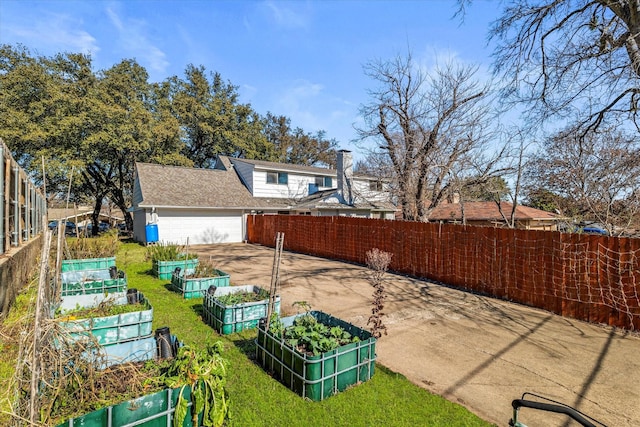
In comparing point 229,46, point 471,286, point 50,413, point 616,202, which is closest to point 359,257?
point 471,286

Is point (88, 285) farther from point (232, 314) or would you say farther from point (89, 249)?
point (89, 249)

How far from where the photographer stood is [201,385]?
2.65 m

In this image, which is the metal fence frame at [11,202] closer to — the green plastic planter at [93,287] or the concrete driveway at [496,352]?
the green plastic planter at [93,287]

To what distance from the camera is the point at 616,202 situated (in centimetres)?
853

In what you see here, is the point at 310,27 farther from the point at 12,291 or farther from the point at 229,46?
the point at 12,291

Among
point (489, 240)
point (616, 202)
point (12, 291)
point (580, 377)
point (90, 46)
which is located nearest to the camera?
point (580, 377)

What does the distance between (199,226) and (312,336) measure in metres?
15.7

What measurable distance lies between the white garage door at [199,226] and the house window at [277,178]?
11.5 feet

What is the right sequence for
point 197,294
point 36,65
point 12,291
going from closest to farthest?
1. point 12,291
2. point 197,294
3. point 36,65

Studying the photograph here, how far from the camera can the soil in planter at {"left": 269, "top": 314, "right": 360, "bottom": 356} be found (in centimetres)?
363

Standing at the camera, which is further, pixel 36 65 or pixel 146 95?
pixel 146 95

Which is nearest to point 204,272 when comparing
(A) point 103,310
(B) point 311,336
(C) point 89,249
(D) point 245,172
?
(A) point 103,310

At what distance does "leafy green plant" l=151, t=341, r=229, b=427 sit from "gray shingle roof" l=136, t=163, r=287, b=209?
15115mm

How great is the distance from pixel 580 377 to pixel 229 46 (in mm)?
12909
